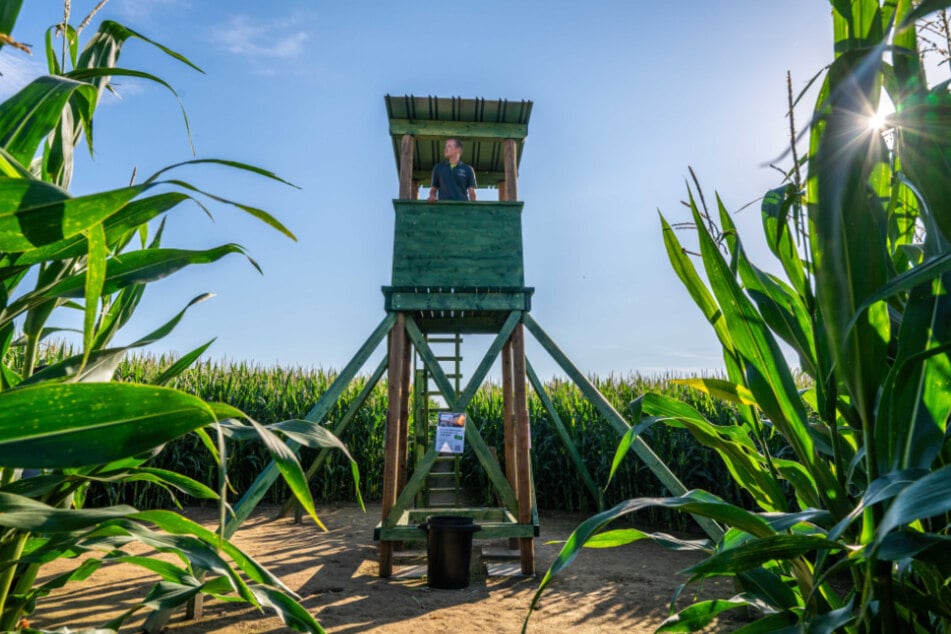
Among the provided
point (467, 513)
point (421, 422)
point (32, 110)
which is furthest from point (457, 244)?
point (32, 110)

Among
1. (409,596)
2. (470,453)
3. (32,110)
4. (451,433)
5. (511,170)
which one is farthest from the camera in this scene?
(470,453)

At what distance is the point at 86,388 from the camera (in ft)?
2.52

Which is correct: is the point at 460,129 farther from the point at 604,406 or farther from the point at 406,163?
the point at 604,406

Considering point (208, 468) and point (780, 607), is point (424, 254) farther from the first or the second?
point (208, 468)

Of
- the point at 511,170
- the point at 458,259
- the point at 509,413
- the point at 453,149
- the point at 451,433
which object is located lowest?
the point at 451,433

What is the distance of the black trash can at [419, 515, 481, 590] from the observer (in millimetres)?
4238

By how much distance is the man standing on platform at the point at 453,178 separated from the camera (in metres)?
5.59

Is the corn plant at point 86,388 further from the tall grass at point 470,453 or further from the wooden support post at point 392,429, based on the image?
the tall grass at point 470,453

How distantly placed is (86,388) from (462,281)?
4.34 m

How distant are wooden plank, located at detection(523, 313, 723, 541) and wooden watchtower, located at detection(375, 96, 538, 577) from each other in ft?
0.62

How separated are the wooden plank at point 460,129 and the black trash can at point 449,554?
11.4 feet

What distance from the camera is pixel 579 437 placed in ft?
28.0

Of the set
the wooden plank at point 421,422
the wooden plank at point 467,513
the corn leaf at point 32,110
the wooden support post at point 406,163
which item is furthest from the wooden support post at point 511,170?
the corn leaf at point 32,110

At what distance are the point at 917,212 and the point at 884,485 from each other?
95cm
